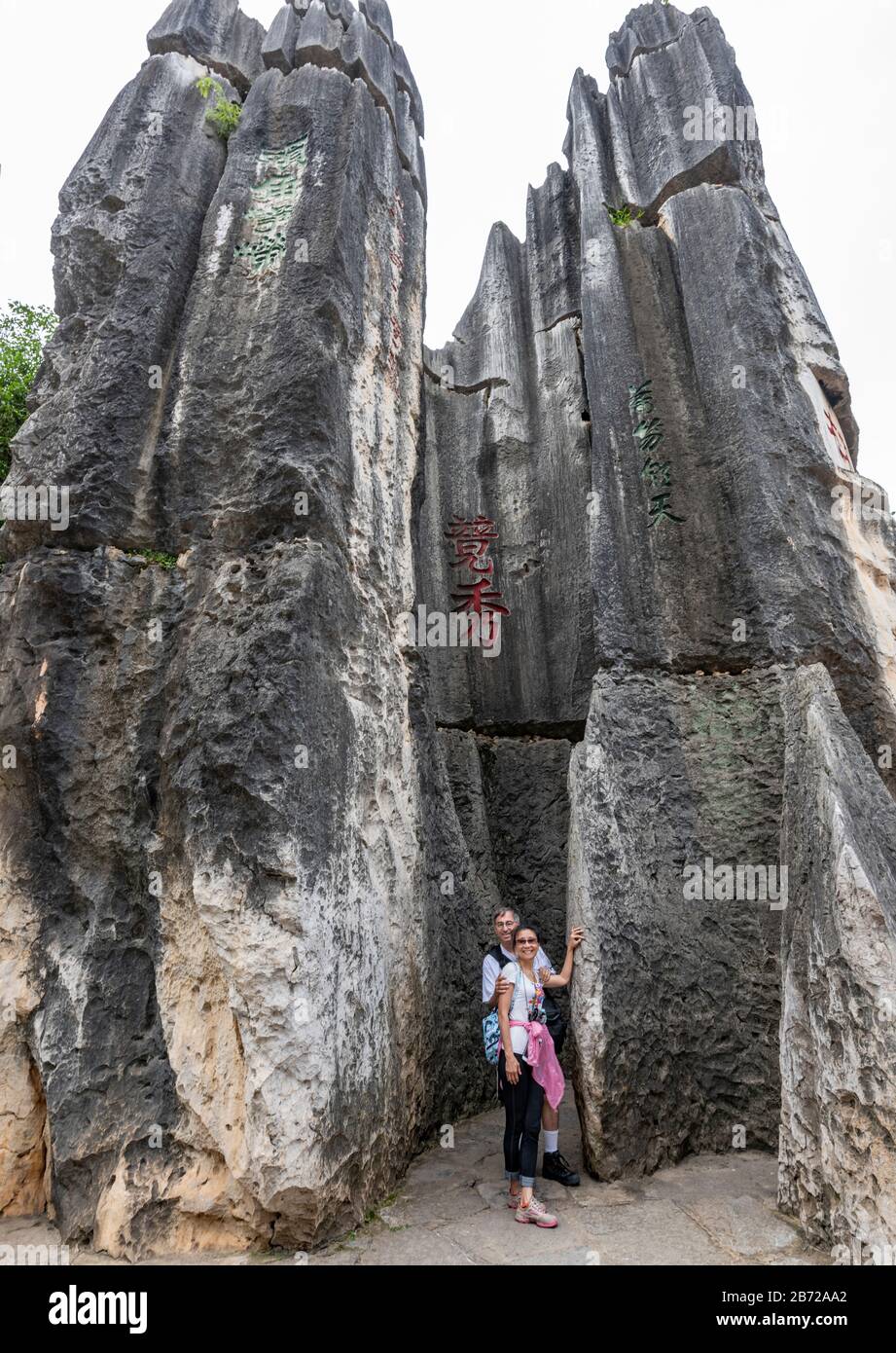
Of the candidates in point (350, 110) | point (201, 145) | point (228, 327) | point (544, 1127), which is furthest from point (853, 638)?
point (201, 145)

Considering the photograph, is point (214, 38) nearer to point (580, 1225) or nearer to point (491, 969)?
point (491, 969)

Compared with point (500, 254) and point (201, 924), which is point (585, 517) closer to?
point (500, 254)

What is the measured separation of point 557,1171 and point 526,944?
4.91ft

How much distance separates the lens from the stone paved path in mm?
4094

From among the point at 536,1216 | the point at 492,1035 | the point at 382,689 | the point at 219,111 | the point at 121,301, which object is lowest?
the point at 536,1216

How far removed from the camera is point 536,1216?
4438 millimetres

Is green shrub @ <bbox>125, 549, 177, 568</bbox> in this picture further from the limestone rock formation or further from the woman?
the woman

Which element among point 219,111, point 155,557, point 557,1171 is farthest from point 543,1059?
point 219,111

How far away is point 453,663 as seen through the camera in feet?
27.9

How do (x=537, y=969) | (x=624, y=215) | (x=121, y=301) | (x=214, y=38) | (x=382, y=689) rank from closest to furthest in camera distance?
Answer: 1. (x=537, y=969)
2. (x=382, y=689)
3. (x=121, y=301)
4. (x=214, y=38)
5. (x=624, y=215)

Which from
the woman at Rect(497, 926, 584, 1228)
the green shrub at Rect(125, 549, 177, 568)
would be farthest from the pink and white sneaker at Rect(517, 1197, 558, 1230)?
the green shrub at Rect(125, 549, 177, 568)

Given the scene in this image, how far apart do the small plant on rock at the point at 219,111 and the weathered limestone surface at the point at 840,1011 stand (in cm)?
732

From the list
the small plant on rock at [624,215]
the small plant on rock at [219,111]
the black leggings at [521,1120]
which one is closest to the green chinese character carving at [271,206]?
the small plant on rock at [219,111]

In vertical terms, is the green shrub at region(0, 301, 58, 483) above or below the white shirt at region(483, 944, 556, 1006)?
above
